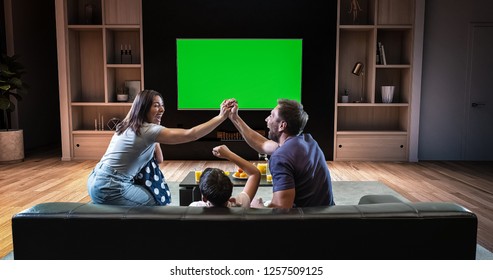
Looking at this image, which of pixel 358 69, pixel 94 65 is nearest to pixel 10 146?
pixel 94 65

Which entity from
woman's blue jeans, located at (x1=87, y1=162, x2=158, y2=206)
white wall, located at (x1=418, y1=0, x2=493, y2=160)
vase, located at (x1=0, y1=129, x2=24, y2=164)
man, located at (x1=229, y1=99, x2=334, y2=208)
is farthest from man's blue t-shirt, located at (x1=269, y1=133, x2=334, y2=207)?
vase, located at (x1=0, y1=129, x2=24, y2=164)

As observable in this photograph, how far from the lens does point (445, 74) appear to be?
22.0ft

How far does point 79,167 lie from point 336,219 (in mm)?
5211

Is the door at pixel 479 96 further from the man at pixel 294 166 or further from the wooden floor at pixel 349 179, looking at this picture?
the man at pixel 294 166

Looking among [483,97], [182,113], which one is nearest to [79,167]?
[182,113]

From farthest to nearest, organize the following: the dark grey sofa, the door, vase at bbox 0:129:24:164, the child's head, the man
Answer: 1. the door
2. vase at bbox 0:129:24:164
3. the man
4. the child's head
5. the dark grey sofa

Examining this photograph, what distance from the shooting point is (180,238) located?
1.60m

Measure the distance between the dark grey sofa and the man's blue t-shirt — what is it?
0.35 m

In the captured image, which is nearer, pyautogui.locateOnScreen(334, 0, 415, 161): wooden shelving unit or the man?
the man

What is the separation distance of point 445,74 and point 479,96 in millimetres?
611

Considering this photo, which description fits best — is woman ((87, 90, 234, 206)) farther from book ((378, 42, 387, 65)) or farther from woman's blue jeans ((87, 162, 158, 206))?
book ((378, 42, 387, 65))

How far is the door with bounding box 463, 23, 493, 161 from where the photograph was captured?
664cm

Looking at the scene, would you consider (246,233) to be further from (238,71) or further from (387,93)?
(387,93)

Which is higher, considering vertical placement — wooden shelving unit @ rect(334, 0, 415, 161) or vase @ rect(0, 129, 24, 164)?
wooden shelving unit @ rect(334, 0, 415, 161)
